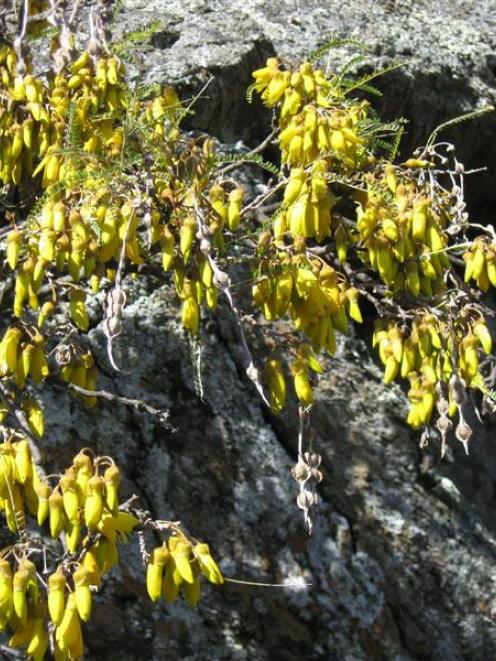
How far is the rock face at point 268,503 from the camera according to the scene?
8.91ft

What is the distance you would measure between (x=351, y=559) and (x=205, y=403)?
0.54 m

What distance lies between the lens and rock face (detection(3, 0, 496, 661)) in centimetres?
271

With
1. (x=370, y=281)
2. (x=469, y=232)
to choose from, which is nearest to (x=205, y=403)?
(x=370, y=281)

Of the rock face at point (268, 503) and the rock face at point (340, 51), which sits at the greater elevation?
the rock face at point (340, 51)

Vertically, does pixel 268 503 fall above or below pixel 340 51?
below

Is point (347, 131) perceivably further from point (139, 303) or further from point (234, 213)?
point (139, 303)

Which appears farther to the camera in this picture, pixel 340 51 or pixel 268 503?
pixel 340 51

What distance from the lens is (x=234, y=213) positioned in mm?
2271

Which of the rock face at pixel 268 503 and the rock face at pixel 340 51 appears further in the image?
the rock face at pixel 340 51

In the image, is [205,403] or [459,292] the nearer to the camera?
[459,292]

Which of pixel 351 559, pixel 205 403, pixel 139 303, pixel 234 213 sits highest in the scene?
pixel 234 213

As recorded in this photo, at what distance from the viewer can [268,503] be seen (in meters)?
2.80

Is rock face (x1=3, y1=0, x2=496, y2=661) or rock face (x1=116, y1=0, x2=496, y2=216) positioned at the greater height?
rock face (x1=116, y1=0, x2=496, y2=216)

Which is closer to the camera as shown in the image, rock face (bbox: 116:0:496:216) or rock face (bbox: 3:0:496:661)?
rock face (bbox: 3:0:496:661)
